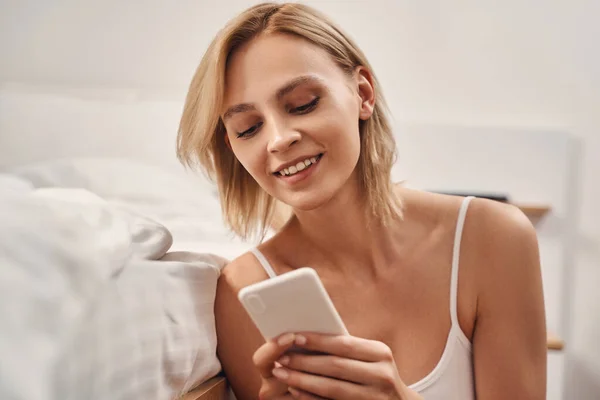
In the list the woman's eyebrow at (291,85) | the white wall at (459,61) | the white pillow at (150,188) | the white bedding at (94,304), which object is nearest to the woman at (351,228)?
Result: the woman's eyebrow at (291,85)

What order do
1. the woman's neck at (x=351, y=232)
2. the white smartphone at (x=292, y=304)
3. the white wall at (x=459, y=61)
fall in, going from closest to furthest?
the white smartphone at (x=292, y=304) < the woman's neck at (x=351, y=232) < the white wall at (x=459, y=61)

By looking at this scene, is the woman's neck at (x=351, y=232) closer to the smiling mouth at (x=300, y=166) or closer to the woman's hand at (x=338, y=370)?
the smiling mouth at (x=300, y=166)

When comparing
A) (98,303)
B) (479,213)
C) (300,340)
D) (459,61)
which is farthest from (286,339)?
(459,61)

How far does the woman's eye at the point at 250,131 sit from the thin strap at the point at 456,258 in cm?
35

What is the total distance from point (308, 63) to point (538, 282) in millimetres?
456

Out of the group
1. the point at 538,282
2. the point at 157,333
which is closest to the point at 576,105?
the point at 538,282

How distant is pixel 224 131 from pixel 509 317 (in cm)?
51

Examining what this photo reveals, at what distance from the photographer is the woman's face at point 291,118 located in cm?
76

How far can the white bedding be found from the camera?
419mm

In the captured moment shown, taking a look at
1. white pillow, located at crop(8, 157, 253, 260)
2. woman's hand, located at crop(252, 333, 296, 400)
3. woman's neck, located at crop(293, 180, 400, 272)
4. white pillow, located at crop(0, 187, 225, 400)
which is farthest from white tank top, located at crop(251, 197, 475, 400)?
white pillow, located at crop(8, 157, 253, 260)

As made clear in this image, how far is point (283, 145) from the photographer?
74 cm

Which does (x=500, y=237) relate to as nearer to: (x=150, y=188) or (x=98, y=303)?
(x=98, y=303)

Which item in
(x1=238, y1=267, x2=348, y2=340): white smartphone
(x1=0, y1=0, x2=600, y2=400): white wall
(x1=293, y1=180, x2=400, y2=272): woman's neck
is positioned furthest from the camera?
(x1=0, y1=0, x2=600, y2=400): white wall

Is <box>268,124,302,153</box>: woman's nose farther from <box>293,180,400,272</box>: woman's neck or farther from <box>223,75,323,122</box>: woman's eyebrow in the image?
<box>293,180,400,272</box>: woman's neck
